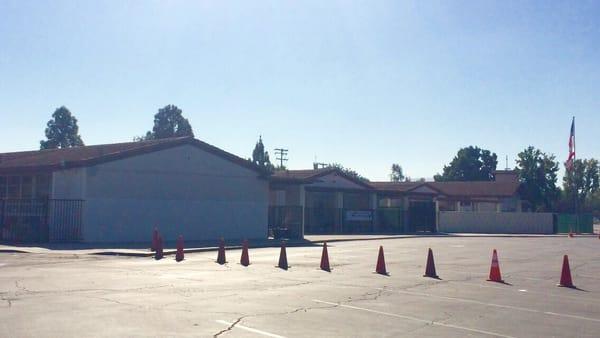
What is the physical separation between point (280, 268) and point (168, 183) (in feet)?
54.7

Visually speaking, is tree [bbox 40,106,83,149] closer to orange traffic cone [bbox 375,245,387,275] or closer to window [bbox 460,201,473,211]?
window [bbox 460,201,473,211]

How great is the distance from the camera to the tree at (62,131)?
98.8m

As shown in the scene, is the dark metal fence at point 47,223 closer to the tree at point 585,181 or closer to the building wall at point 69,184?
the building wall at point 69,184

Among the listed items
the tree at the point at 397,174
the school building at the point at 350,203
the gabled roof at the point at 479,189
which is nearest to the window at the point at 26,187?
the school building at the point at 350,203

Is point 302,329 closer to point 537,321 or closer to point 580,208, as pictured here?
point 537,321

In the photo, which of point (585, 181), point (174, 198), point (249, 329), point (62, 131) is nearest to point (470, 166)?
point (585, 181)

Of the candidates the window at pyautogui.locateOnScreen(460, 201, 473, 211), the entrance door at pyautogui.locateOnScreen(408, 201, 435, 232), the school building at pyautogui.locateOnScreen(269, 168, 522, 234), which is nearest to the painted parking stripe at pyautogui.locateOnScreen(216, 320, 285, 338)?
the school building at pyautogui.locateOnScreen(269, 168, 522, 234)

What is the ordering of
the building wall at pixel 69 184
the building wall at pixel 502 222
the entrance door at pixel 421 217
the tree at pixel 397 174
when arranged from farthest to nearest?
the tree at pixel 397 174 → the building wall at pixel 502 222 → the entrance door at pixel 421 217 → the building wall at pixel 69 184

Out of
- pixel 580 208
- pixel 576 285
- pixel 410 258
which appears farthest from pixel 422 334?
pixel 580 208

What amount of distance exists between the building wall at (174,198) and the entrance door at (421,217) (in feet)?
69.9

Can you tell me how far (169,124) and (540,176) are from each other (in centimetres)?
5077

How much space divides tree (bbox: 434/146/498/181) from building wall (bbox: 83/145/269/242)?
95275 millimetres

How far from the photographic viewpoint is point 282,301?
12914 millimetres

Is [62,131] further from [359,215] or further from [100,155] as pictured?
[100,155]
